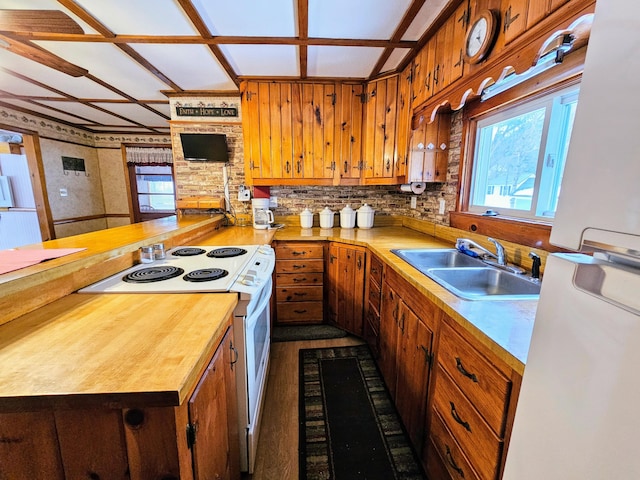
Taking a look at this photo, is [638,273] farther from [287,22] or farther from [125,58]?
[125,58]

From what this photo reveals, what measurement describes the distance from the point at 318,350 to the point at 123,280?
62.0 inches

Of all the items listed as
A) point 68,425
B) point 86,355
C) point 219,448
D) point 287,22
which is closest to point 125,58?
point 287,22

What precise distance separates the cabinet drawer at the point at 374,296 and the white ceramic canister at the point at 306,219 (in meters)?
1.03

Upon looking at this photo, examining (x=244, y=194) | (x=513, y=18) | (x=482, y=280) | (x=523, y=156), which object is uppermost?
(x=513, y=18)

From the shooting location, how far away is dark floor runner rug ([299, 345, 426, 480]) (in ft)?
4.37

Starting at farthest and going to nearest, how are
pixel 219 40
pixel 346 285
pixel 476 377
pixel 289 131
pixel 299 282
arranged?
pixel 289 131, pixel 299 282, pixel 346 285, pixel 219 40, pixel 476 377

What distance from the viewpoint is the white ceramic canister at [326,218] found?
9.39 feet

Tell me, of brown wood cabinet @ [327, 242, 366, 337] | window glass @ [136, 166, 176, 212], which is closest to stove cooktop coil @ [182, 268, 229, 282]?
brown wood cabinet @ [327, 242, 366, 337]

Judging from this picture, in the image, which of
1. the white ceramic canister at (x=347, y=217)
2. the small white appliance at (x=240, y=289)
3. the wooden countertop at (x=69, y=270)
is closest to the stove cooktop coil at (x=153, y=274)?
the small white appliance at (x=240, y=289)

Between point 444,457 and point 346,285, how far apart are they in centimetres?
148

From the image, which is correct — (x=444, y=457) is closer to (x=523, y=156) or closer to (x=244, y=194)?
(x=523, y=156)

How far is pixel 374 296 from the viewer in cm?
213

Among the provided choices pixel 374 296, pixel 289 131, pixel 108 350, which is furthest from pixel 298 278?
pixel 108 350

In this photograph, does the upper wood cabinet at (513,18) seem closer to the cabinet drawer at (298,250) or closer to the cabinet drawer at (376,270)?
the cabinet drawer at (376,270)
